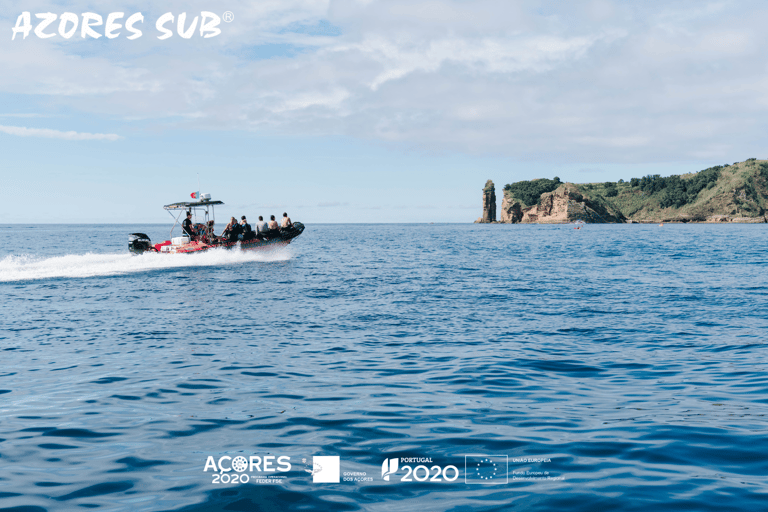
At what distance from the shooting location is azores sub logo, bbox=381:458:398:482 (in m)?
5.46

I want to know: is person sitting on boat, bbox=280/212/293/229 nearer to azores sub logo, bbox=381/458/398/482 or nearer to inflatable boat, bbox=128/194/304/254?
inflatable boat, bbox=128/194/304/254

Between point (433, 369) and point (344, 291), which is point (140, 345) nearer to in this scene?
point (433, 369)

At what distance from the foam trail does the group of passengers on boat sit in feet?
3.71

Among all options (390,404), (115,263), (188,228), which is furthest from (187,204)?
(390,404)

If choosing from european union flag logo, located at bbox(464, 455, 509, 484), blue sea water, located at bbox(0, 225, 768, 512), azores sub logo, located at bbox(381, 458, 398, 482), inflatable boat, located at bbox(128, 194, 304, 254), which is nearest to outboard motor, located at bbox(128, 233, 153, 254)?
inflatable boat, located at bbox(128, 194, 304, 254)

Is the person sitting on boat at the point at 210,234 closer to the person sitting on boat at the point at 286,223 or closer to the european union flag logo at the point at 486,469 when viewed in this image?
the person sitting on boat at the point at 286,223

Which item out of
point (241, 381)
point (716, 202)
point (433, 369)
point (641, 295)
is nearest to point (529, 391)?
point (433, 369)

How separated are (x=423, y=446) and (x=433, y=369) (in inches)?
148

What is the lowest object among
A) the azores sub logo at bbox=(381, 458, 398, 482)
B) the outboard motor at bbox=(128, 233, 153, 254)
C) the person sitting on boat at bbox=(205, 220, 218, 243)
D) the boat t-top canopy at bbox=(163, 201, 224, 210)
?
the azores sub logo at bbox=(381, 458, 398, 482)

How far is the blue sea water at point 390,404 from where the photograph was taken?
5145 millimetres

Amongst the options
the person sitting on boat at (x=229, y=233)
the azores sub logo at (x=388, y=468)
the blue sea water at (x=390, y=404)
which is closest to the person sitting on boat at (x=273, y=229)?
the person sitting on boat at (x=229, y=233)

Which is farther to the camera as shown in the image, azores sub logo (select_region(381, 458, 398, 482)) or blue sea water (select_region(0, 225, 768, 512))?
azores sub logo (select_region(381, 458, 398, 482))

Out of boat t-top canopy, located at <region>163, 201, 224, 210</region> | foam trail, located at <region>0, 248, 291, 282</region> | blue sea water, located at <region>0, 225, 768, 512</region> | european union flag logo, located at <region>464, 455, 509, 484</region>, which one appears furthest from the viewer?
boat t-top canopy, located at <region>163, 201, 224, 210</region>

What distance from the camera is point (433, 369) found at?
9.89 m
